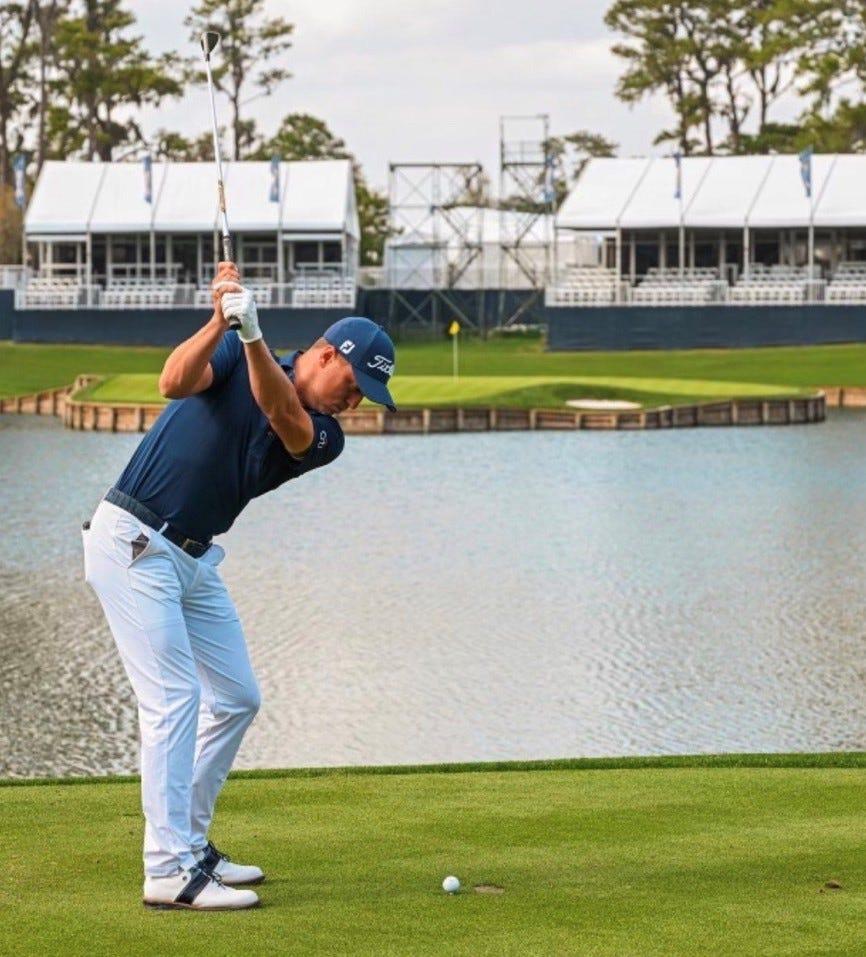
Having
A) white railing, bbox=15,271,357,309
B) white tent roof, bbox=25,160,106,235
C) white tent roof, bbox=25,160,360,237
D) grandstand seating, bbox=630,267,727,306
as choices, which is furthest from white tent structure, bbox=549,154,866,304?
white tent roof, bbox=25,160,106,235

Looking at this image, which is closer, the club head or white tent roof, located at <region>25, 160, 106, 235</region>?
the club head

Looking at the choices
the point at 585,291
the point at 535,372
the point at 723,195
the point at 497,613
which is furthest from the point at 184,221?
the point at 497,613

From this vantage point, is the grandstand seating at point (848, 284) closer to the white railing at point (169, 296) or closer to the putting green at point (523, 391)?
the white railing at point (169, 296)

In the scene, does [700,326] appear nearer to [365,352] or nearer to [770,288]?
[770,288]

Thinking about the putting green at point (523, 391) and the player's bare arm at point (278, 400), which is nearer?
the player's bare arm at point (278, 400)

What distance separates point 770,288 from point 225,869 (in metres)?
67.6

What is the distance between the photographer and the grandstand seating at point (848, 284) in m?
72.2

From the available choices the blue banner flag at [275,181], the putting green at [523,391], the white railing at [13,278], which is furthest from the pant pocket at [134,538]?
the white railing at [13,278]

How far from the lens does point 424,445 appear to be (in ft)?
139

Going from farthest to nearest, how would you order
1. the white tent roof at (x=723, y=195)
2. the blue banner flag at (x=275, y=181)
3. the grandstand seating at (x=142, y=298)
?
1. the blue banner flag at (x=275, y=181)
2. the white tent roof at (x=723, y=195)
3. the grandstand seating at (x=142, y=298)

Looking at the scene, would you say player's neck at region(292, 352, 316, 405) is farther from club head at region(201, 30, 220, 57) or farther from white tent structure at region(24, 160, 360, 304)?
white tent structure at region(24, 160, 360, 304)

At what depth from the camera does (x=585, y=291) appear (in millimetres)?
73562

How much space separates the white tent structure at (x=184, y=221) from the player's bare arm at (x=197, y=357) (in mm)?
71515

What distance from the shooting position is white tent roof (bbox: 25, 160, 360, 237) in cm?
7906
